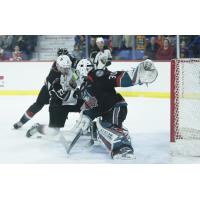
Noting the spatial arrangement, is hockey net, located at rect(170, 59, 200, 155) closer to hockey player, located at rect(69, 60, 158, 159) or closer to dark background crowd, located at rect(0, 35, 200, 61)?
hockey player, located at rect(69, 60, 158, 159)

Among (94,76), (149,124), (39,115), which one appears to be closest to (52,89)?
(94,76)

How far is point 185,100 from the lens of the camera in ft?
12.0

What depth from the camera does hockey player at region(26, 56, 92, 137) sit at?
12.3 feet

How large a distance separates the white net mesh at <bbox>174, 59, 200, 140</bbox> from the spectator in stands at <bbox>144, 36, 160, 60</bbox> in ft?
11.0

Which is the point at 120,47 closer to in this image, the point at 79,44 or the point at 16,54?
the point at 79,44

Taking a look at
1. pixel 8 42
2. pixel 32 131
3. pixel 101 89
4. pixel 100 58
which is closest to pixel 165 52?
pixel 100 58

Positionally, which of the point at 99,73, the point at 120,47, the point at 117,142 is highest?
the point at 120,47

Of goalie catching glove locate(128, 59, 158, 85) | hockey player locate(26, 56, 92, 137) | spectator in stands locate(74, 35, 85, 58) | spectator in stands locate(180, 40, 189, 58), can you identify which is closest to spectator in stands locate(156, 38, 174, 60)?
spectator in stands locate(180, 40, 189, 58)

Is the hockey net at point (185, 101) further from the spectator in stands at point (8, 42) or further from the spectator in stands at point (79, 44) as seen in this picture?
the spectator in stands at point (8, 42)

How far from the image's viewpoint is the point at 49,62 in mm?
7184

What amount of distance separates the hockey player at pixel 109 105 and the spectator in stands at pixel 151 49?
136 inches

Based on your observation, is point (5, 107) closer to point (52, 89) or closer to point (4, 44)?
point (4, 44)

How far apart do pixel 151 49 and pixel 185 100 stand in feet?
11.6
